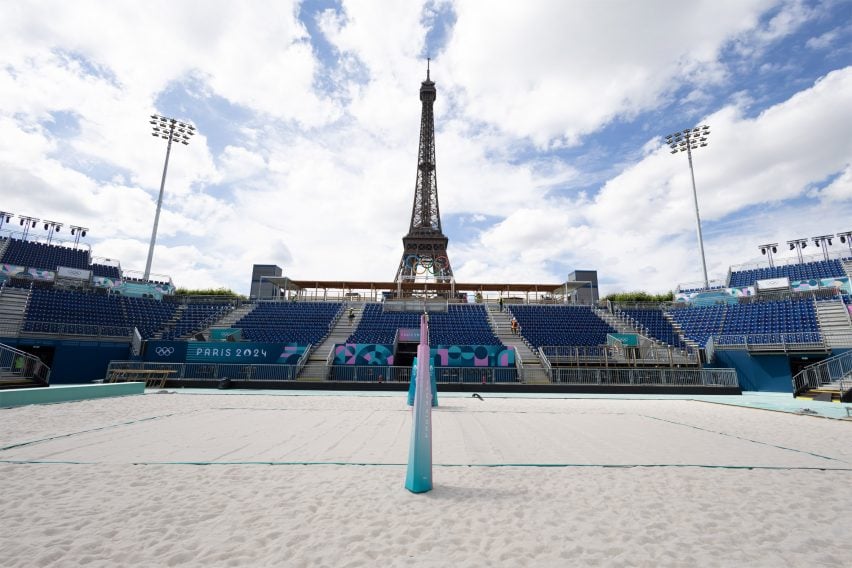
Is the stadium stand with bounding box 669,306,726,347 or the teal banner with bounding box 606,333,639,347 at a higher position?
the stadium stand with bounding box 669,306,726,347

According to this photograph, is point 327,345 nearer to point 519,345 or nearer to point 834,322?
point 519,345

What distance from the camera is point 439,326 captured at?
2883cm

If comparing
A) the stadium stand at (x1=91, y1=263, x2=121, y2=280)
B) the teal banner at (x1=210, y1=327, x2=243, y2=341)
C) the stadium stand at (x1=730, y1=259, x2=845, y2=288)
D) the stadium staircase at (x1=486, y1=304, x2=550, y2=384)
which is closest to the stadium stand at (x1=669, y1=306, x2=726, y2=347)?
the stadium staircase at (x1=486, y1=304, x2=550, y2=384)

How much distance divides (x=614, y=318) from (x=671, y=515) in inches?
1177

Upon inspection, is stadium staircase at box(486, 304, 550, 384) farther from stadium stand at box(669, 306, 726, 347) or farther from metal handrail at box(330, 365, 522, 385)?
stadium stand at box(669, 306, 726, 347)

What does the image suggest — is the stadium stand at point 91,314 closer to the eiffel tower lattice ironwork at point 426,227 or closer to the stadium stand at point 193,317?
the stadium stand at point 193,317

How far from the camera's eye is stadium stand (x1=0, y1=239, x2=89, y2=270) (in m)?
42.6

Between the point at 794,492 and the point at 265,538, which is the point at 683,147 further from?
the point at 265,538

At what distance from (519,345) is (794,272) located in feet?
128

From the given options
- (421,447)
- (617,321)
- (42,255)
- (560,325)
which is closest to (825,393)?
(560,325)

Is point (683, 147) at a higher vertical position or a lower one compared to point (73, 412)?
higher

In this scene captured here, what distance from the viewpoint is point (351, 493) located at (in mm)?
4738

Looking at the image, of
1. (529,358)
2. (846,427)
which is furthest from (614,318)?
(846,427)

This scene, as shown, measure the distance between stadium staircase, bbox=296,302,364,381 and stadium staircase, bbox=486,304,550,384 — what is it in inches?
415
